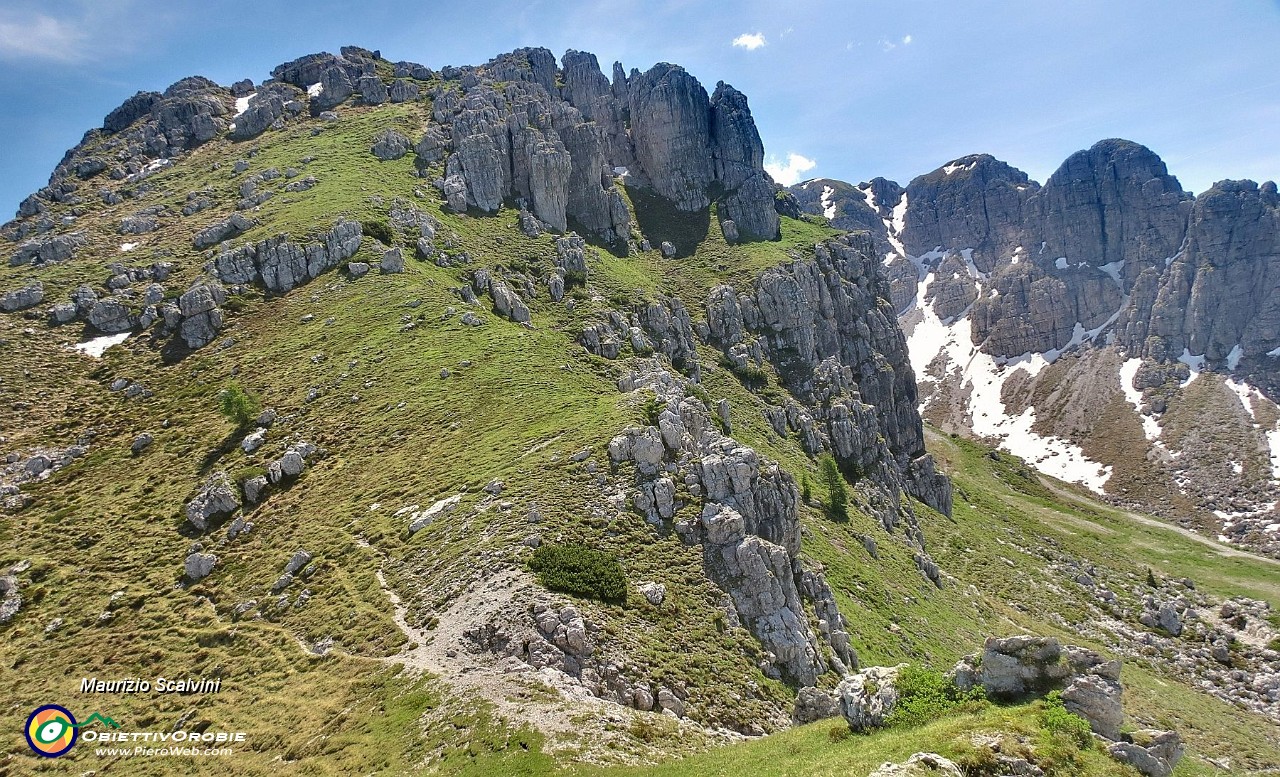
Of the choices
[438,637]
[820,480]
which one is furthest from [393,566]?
[820,480]

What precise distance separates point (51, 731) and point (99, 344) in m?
50.9

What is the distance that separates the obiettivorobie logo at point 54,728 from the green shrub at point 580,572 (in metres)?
21.3

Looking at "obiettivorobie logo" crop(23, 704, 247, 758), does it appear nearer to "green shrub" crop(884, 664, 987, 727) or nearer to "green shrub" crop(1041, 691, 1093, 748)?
"green shrub" crop(884, 664, 987, 727)

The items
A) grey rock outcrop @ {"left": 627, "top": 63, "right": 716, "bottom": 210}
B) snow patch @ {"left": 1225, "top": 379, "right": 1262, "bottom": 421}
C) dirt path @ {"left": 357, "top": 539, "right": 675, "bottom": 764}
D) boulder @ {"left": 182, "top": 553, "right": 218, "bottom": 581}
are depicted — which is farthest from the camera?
snow patch @ {"left": 1225, "top": 379, "right": 1262, "bottom": 421}

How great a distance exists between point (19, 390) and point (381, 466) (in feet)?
133

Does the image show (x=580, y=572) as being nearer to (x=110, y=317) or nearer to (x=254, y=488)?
(x=254, y=488)

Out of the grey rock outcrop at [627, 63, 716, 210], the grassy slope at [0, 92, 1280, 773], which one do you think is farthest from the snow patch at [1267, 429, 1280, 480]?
the grey rock outcrop at [627, 63, 716, 210]

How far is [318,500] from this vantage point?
40.8 m

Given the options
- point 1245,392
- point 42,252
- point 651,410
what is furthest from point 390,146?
point 1245,392

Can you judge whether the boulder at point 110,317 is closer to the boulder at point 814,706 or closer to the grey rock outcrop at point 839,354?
the boulder at point 814,706

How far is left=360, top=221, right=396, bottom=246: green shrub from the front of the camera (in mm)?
74125

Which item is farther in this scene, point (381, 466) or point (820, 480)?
point (820, 480)

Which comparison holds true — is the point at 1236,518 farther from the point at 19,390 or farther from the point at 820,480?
the point at 19,390

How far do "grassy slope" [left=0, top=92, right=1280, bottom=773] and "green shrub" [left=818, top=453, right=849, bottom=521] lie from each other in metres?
3.17
